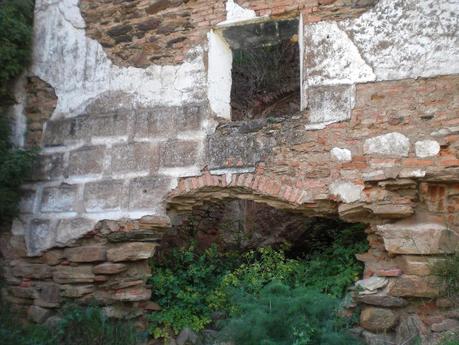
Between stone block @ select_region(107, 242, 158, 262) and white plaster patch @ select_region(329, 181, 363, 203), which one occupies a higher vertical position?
white plaster patch @ select_region(329, 181, 363, 203)

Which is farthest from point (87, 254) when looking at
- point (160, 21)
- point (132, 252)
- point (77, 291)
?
point (160, 21)

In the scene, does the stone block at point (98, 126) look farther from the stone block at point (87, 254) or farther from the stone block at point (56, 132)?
the stone block at point (87, 254)

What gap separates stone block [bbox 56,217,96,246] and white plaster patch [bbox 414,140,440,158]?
326 centimetres

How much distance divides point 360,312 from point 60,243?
314cm

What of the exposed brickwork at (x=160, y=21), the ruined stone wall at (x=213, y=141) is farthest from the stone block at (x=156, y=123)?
the exposed brickwork at (x=160, y=21)

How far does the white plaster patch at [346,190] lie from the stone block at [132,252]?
197 cm

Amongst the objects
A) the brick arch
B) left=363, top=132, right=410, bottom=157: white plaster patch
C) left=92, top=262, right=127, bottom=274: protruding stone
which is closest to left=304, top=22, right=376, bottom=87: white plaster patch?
left=363, top=132, right=410, bottom=157: white plaster patch

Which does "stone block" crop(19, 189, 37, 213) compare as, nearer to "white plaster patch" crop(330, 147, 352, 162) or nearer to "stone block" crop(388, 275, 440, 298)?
"white plaster patch" crop(330, 147, 352, 162)

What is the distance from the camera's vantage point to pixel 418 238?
4469 mm

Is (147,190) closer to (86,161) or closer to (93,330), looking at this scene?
(86,161)

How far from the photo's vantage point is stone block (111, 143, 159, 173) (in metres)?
5.43

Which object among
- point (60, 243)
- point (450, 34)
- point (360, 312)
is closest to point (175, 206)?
point (60, 243)

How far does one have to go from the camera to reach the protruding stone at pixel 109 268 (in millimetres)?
5406

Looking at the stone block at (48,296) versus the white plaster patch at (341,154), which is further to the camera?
the stone block at (48,296)
